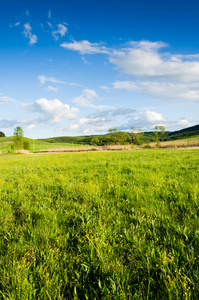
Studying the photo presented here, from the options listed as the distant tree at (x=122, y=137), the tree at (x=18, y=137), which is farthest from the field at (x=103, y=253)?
the distant tree at (x=122, y=137)

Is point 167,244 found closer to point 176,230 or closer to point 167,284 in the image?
point 176,230

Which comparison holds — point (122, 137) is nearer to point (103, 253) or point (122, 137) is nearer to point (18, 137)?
point (18, 137)

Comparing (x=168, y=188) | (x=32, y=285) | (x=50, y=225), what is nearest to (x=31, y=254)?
(x=32, y=285)

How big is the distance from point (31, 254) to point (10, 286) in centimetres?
56

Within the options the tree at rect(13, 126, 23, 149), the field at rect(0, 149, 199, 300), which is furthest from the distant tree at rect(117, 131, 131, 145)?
the field at rect(0, 149, 199, 300)

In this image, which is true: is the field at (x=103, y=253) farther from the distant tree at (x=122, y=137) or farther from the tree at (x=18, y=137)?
the distant tree at (x=122, y=137)

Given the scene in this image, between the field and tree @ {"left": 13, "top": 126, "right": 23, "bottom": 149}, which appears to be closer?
the field

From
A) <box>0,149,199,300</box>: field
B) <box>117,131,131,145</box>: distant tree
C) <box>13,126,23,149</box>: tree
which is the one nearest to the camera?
<box>0,149,199,300</box>: field

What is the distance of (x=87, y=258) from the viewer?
229 cm

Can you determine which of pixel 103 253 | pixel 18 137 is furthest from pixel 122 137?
pixel 103 253

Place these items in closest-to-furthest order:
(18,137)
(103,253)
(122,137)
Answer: (103,253), (18,137), (122,137)

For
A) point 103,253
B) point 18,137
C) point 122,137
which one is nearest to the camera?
point 103,253

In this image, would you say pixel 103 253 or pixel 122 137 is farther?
pixel 122 137

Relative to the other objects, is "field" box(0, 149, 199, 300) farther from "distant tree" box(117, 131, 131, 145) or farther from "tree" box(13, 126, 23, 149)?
"distant tree" box(117, 131, 131, 145)
